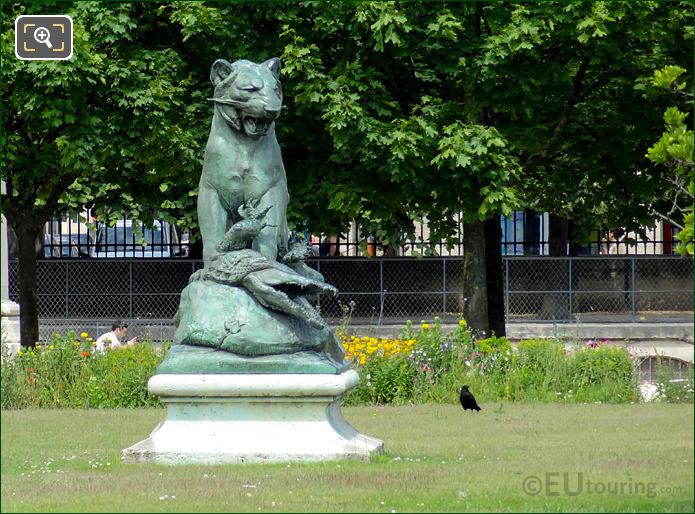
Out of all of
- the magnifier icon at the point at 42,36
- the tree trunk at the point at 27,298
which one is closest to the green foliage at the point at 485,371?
the magnifier icon at the point at 42,36

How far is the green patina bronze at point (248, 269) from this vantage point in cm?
1070

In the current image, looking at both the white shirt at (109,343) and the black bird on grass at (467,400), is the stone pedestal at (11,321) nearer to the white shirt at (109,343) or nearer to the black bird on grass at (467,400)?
the white shirt at (109,343)

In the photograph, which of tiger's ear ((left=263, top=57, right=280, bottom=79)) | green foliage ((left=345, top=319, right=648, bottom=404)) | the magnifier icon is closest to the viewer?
tiger's ear ((left=263, top=57, right=280, bottom=79))

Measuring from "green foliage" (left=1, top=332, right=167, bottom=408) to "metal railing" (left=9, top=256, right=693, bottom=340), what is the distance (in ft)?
48.6

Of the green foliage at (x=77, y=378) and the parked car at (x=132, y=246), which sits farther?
the parked car at (x=132, y=246)

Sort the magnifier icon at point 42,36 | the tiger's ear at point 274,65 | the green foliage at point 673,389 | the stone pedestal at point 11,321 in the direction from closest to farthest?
the tiger's ear at point 274,65, the magnifier icon at point 42,36, the green foliage at point 673,389, the stone pedestal at point 11,321

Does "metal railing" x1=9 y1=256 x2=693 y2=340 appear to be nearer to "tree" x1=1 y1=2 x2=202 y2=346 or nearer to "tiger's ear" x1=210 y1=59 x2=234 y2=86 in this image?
"tree" x1=1 y1=2 x2=202 y2=346

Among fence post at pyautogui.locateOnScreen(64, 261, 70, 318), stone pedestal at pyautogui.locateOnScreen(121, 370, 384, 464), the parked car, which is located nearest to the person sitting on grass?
stone pedestal at pyautogui.locateOnScreen(121, 370, 384, 464)

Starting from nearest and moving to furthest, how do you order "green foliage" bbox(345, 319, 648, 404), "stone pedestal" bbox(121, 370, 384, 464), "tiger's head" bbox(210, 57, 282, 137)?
1. "stone pedestal" bbox(121, 370, 384, 464)
2. "tiger's head" bbox(210, 57, 282, 137)
3. "green foliage" bbox(345, 319, 648, 404)

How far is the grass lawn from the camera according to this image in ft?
28.9

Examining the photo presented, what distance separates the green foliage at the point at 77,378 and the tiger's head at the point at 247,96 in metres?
6.16

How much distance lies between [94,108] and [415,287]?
46.9 feet

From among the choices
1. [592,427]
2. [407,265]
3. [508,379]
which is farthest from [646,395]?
[407,265]

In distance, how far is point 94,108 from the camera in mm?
20906
